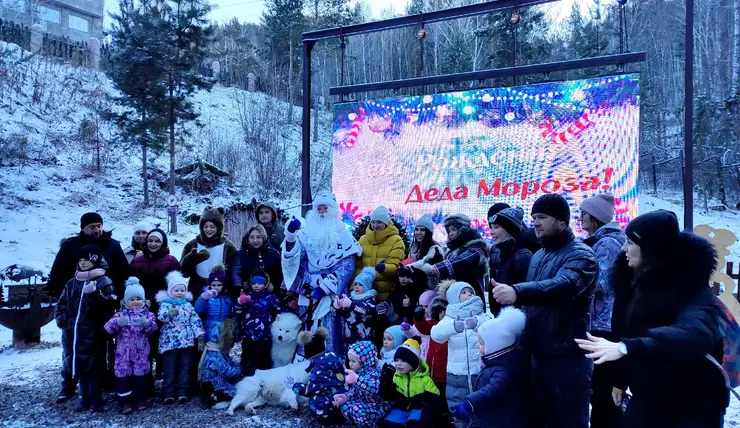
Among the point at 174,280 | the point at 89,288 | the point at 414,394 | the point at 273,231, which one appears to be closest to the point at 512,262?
the point at 414,394

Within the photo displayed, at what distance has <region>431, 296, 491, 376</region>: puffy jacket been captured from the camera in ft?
12.1

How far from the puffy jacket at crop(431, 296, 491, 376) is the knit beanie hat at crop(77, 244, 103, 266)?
3209 millimetres

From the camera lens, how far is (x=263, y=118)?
2480 cm

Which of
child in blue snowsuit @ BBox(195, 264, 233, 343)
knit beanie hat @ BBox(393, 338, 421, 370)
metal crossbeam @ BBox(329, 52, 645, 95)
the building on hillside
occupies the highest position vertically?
the building on hillside

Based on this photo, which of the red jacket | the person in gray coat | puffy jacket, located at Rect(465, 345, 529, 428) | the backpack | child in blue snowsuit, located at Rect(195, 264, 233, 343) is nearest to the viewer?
the backpack

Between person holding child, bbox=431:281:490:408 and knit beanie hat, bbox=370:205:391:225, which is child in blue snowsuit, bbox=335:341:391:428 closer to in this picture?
person holding child, bbox=431:281:490:408

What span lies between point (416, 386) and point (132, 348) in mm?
2554

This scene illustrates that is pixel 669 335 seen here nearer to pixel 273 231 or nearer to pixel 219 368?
pixel 219 368

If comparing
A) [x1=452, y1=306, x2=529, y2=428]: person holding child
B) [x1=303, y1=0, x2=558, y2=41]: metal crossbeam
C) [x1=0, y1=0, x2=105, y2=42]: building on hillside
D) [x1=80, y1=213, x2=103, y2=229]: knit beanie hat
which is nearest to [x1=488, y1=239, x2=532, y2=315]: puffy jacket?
[x1=452, y1=306, x2=529, y2=428]: person holding child

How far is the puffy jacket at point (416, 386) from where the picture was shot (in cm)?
390

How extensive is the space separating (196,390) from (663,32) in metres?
30.2

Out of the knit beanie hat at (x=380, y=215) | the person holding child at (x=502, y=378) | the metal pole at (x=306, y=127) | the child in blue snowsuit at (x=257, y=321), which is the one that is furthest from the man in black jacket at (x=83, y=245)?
the person holding child at (x=502, y=378)

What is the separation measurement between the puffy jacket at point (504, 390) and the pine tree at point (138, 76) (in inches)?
625

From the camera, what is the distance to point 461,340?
12.1 ft
